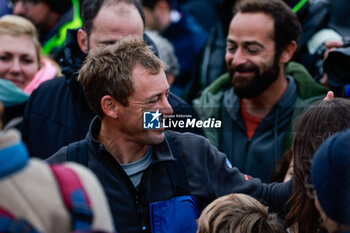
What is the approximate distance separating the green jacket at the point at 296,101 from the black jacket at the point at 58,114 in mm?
254

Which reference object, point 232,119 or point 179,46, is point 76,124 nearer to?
point 232,119

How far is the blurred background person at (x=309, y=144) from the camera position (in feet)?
8.21

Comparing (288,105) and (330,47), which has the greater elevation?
(330,47)

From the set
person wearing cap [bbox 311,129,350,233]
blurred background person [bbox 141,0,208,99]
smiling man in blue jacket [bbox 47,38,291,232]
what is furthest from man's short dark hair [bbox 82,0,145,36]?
blurred background person [bbox 141,0,208,99]

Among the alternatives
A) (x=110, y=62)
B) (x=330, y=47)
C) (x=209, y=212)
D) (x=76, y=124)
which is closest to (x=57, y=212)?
(x=209, y=212)

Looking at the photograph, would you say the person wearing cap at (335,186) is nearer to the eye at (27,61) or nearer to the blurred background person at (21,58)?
the blurred background person at (21,58)

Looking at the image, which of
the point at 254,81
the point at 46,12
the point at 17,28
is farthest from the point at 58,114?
the point at 46,12

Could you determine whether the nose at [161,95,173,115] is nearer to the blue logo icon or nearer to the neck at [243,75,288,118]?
the blue logo icon

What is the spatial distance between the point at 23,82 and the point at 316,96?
198 cm

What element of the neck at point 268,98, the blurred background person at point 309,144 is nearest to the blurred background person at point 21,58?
the neck at point 268,98

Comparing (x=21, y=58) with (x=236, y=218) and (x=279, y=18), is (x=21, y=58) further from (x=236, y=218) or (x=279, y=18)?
(x=236, y=218)

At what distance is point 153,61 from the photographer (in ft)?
9.00

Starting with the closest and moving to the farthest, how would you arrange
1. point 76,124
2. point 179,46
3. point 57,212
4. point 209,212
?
1. point 57,212
2. point 209,212
3. point 76,124
4. point 179,46

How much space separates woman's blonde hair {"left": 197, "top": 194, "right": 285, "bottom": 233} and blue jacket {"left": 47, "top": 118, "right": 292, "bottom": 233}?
179 mm
